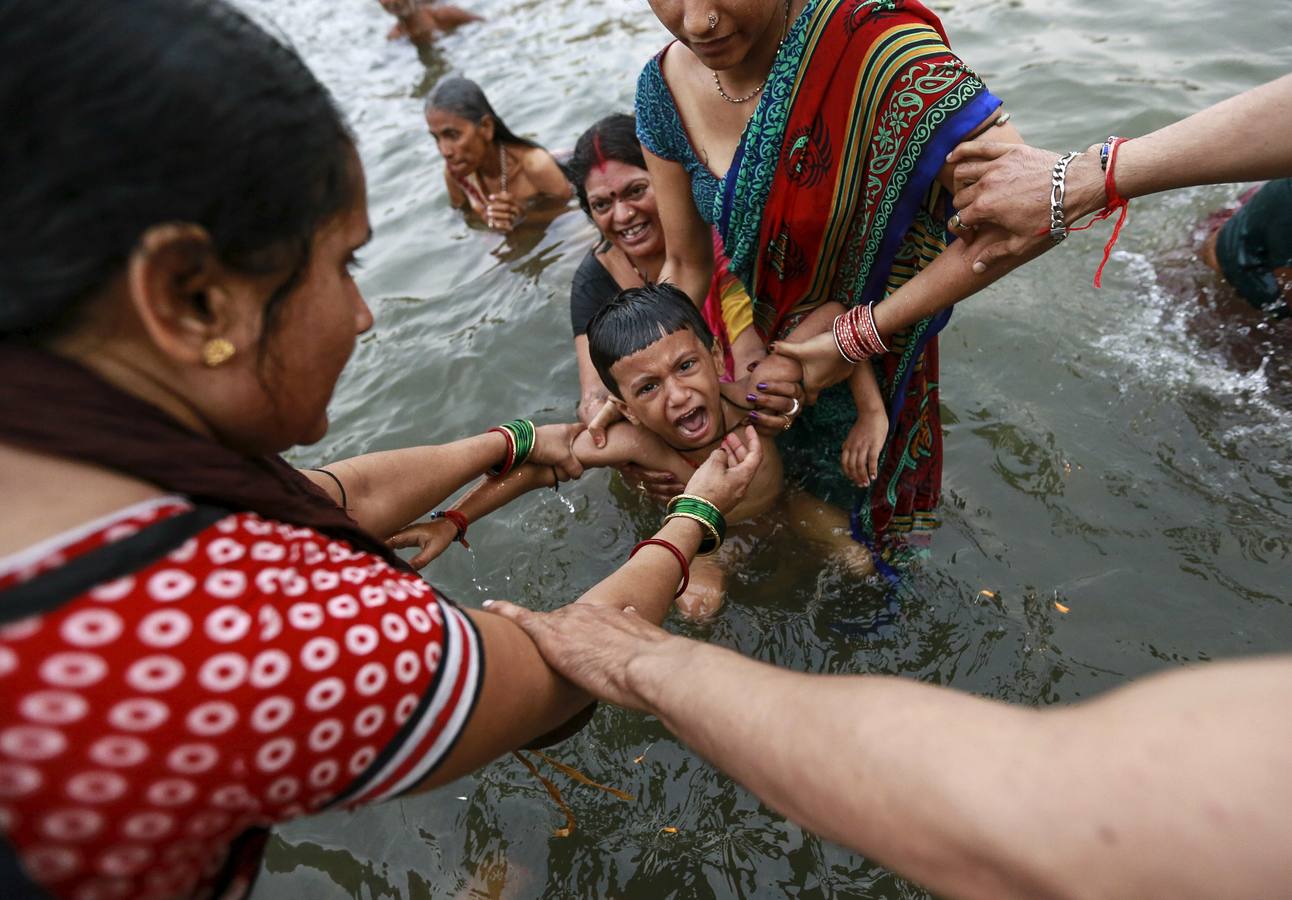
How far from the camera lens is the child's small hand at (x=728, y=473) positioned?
2502mm

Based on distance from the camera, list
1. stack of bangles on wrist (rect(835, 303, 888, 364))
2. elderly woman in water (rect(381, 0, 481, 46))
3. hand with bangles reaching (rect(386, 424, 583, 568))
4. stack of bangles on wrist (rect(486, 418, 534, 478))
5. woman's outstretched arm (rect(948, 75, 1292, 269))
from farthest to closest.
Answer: elderly woman in water (rect(381, 0, 481, 46))
stack of bangles on wrist (rect(486, 418, 534, 478))
hand with bangles reaching (rect(386, 424, 583, 568))
stack of bangles on wrist (rect(835, 303, 888, 364))
woman's outstretched arm (rect(948, 75, 1292, 269))

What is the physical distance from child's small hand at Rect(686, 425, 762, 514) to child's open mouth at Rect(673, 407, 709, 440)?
490 mm

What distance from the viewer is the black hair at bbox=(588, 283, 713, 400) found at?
3.06 m

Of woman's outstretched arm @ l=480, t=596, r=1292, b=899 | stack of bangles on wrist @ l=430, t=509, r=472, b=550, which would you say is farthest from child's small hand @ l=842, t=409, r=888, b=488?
woman's outstretched arm @ l=480, t=596, r=1292, b=899

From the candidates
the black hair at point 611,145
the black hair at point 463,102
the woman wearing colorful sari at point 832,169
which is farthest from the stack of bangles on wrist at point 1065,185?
the black hair at point 463,102

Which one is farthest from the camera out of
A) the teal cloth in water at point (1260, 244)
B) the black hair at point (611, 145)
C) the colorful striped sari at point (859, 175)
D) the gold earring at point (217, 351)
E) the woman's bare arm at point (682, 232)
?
the black hair at point (611, 145)

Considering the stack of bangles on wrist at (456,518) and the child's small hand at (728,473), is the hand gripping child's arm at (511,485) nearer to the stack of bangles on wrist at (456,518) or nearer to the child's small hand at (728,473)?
the stack of bangles on wrist at (456,518)

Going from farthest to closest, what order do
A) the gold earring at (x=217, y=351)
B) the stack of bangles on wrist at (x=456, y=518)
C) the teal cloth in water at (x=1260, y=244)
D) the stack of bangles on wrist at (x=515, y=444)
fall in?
the teal cloth in water at (x=1260, y=244), the stack of bangles on wrist at (x=515, y=444), the stack of bangles on wrist at (x=456, y=518), the gold earring at (x=217, y=351)

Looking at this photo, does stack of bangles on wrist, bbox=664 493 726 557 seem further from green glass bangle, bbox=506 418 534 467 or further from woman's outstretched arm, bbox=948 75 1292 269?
woman's outstretched arm, bbox=948 75 1292 269

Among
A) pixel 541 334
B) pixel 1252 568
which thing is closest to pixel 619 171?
pixel 541 334

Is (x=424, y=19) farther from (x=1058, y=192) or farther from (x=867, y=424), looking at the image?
(x=1058, y=192)

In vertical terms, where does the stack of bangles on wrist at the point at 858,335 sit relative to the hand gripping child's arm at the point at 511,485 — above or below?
above

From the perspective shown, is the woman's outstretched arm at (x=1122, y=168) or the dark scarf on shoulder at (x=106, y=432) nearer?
the dark scarf on shoulder at (x=106, y=432)

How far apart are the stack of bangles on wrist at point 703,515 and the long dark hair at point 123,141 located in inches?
58.5
